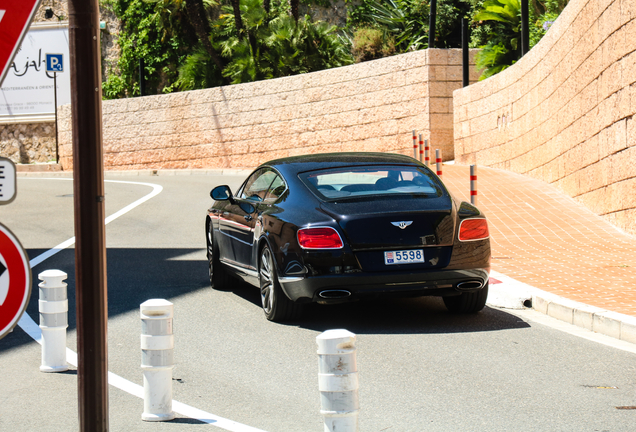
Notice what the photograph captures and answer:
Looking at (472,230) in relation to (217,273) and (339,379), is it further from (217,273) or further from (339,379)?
(339,379)

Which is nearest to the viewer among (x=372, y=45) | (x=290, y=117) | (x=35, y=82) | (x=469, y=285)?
(x=469, y=285)

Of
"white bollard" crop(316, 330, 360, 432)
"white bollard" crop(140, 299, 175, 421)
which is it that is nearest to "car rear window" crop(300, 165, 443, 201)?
"white bollard" crop(140, 299, 175, 421)

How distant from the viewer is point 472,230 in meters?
7.27

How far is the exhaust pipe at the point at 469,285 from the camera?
7198 mm

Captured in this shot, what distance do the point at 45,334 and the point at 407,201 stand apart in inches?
122

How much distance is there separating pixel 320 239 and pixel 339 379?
10.4ft

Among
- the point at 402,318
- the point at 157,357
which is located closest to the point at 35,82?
the point at 402,318

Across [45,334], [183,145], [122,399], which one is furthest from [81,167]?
[183,145]

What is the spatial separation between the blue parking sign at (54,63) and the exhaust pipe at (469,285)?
3313 cm

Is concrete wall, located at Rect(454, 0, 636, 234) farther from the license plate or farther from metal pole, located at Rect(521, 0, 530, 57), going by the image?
the license plate

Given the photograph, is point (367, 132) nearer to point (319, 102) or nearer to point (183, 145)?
point (319, 102)

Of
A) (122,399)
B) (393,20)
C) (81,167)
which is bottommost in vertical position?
(122,399)

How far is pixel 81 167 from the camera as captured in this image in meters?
3.83

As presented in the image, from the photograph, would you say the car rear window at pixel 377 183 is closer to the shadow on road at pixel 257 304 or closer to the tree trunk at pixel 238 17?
the shadow on road at pixel 257 304
